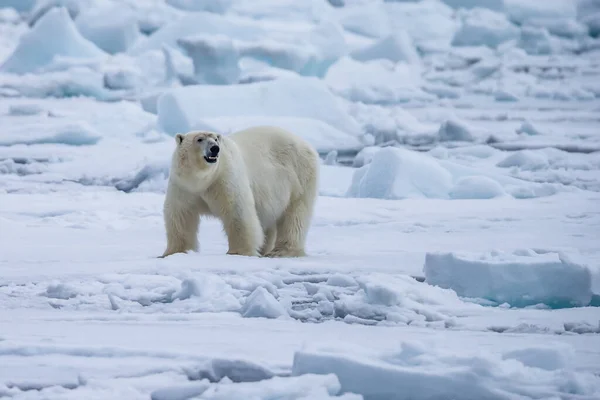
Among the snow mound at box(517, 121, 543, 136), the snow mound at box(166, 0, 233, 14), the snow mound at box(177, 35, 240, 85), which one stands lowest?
the snow mound at box(517, 121, 543, 136)

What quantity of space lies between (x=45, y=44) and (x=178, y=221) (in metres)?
12.7

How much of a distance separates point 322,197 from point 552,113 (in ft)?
25.6

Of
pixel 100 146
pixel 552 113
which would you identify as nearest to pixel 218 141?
pixel 100 146

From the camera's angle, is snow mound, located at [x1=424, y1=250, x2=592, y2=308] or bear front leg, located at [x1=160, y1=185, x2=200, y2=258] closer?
snow mound, located at [x1=424, y1=250, x2=592, y2=308]

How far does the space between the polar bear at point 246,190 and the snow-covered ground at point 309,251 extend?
8.1 inches

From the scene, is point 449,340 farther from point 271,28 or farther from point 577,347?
point 271,28

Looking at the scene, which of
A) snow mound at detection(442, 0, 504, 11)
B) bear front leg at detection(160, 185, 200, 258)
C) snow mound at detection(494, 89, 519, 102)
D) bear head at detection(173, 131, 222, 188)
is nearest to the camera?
bear head at detection(173, 131, 222, 188)

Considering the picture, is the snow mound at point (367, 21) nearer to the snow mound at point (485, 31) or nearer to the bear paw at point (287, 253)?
the snow mound at point (485, 31)

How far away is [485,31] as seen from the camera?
24.8 meters

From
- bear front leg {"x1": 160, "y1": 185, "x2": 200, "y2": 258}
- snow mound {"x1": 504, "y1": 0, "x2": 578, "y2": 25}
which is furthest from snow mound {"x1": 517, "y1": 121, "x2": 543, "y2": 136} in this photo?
snow mound {"x1": 504, "y1": 0, "x2": 578, "y2": 25}

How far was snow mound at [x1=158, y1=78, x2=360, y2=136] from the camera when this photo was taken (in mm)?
10078

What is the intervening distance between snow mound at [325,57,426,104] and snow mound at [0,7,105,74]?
4.39 metres

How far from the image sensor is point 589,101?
15.5 meters

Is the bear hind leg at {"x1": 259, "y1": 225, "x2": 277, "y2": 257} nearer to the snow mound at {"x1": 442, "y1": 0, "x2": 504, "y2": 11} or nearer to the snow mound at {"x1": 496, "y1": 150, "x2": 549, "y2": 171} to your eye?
the snow mound at {"x1": 496, "y1": 150, "x2": 549, "y2": 171}
